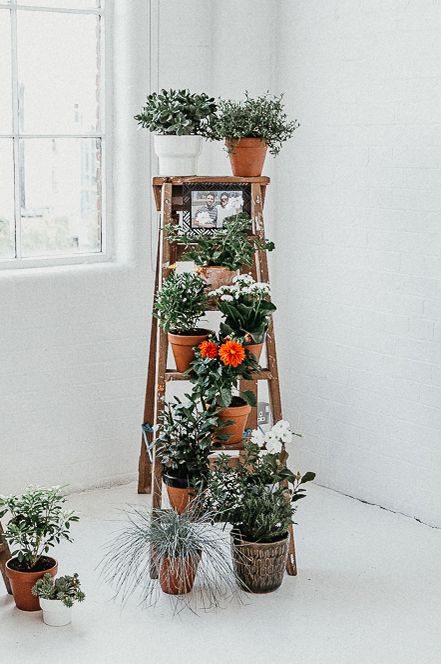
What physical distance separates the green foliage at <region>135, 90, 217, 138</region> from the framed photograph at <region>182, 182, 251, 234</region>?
229 millimetres

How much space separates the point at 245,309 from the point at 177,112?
32.3 inches

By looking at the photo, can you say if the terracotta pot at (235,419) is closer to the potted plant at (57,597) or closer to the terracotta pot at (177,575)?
the terracotta pot at (177,575)

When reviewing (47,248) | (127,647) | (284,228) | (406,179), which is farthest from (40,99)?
(127,647)

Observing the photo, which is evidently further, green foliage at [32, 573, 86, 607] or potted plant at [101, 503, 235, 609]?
potted plant at [101, 503, 235, 609]

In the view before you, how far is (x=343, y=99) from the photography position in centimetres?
448

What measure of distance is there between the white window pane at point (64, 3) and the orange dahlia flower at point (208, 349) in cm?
180

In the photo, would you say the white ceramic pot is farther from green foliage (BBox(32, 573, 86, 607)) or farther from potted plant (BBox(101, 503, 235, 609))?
green foliage (BBox(32, 573, 86, 607))

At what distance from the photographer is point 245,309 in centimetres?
363

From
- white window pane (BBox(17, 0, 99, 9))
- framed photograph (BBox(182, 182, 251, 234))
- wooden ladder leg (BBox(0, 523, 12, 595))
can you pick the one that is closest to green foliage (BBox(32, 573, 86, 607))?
wooden ladder leg (BBox(0, 523, 12, 595))

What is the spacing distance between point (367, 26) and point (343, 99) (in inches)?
12.9

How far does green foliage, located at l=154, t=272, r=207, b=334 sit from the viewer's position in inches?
143

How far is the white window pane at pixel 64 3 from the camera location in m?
4.35

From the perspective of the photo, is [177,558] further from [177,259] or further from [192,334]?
[177,259]

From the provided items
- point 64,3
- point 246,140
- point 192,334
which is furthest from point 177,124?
point 64,3
